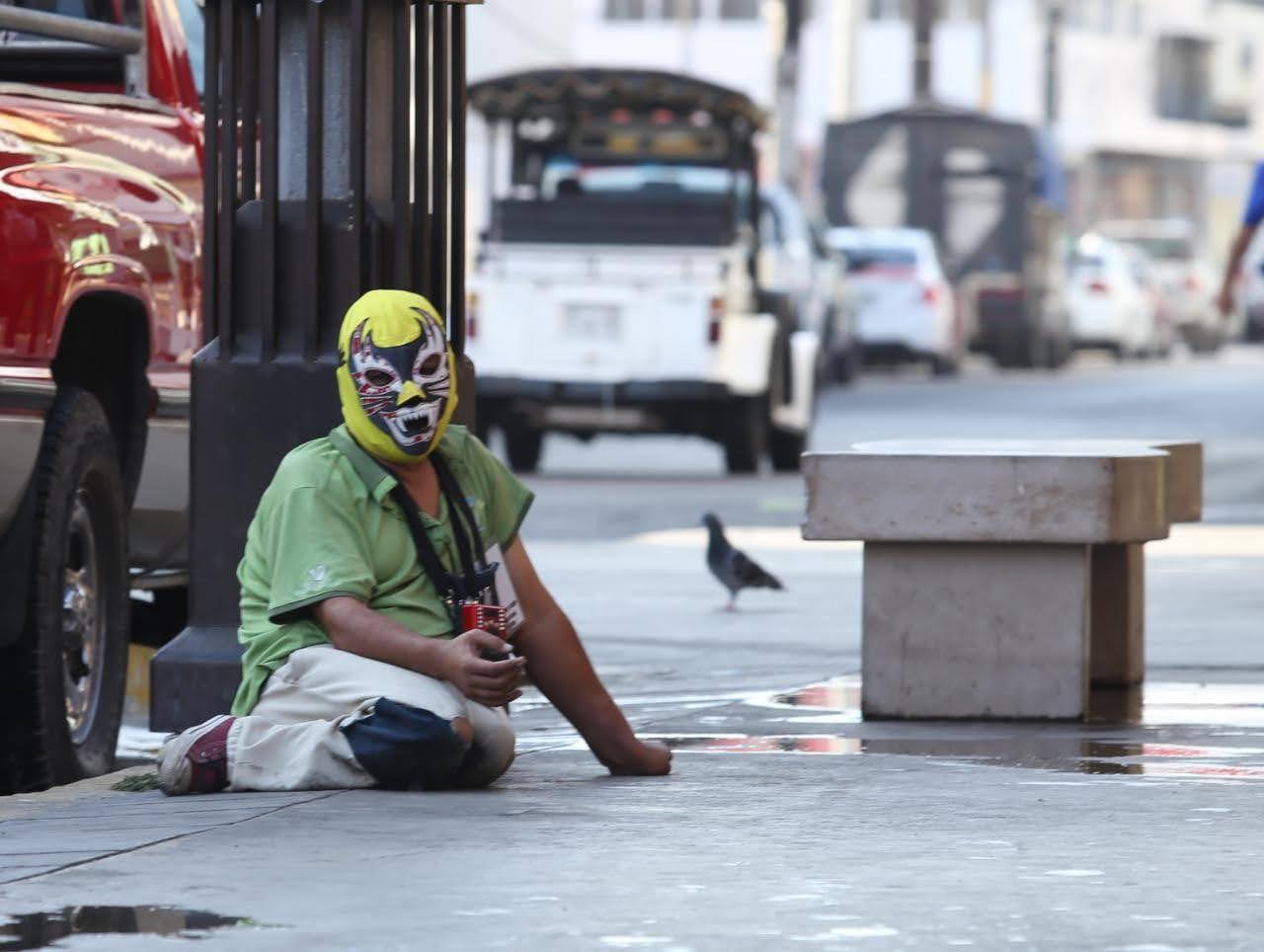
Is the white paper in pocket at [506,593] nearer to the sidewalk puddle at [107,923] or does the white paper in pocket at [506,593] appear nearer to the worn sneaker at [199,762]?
the worn sneaker at [199,762]

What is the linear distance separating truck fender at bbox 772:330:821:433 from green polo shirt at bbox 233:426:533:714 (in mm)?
14398

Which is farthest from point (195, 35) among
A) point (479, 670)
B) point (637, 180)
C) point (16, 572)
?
point (637, 180)

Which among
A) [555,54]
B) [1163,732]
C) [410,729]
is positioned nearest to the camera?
[410,729]

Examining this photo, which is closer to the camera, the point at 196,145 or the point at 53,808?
the point at 53,808

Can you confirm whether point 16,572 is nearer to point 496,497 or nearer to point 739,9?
point 496,497

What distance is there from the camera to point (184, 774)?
6.50 m

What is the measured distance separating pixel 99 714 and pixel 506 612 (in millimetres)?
1536

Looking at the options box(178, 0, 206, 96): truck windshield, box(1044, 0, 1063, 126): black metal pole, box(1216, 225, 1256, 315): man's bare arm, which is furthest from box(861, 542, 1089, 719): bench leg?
box(1044, 0, 1063, 126): black metal pole

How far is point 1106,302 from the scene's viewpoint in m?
44.9

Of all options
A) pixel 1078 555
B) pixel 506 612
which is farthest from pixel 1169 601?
pixel 506 612

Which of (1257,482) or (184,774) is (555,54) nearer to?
(1257,482)

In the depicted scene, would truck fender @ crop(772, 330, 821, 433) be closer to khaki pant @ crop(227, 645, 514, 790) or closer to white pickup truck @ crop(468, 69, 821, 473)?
white pickup truck @ crop(468, 69, 821, 473)

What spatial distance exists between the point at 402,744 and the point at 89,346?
2.17m

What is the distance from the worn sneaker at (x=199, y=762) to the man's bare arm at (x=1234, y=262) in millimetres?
6942
